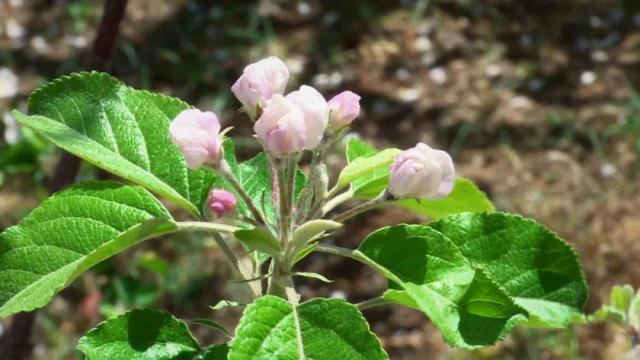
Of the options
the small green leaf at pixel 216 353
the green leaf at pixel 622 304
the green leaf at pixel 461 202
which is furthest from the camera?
the green leaf at pixel 622 304

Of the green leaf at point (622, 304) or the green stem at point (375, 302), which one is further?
the green leaf at point (622, 304)

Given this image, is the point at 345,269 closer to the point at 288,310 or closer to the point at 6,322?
the point at 6,322

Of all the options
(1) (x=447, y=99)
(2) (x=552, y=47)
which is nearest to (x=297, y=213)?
(1) (x=447, y=99)

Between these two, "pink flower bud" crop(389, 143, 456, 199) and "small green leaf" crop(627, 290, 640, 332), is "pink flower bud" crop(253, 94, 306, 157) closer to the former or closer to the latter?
"pink flower bud" crop(389, 143, 456, 199)

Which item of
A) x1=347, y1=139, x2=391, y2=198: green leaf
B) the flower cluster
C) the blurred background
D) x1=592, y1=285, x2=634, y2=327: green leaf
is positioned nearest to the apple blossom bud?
the flower cluster

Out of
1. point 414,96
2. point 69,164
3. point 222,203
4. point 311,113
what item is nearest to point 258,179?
point 222,203

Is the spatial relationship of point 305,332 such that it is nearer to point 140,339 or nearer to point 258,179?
point 140,339

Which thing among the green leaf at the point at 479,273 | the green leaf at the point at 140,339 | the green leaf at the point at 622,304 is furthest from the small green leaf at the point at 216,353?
the green leaf at the point at 622,304

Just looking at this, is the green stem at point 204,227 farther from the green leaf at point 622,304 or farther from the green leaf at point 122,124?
the green leaf at point 622,304
